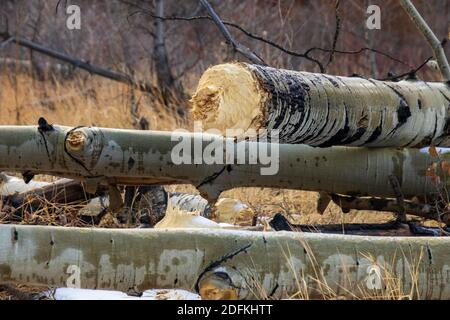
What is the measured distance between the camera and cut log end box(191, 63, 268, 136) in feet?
11.6

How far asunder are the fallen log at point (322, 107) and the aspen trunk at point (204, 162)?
13.0 inches

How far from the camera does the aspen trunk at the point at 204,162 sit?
478 centimetres

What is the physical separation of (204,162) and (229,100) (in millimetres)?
1304

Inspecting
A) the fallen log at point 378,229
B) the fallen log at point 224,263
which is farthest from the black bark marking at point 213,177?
the fallen log at point 224,263

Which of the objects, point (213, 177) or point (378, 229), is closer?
point (378, 229)

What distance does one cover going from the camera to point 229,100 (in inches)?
141
